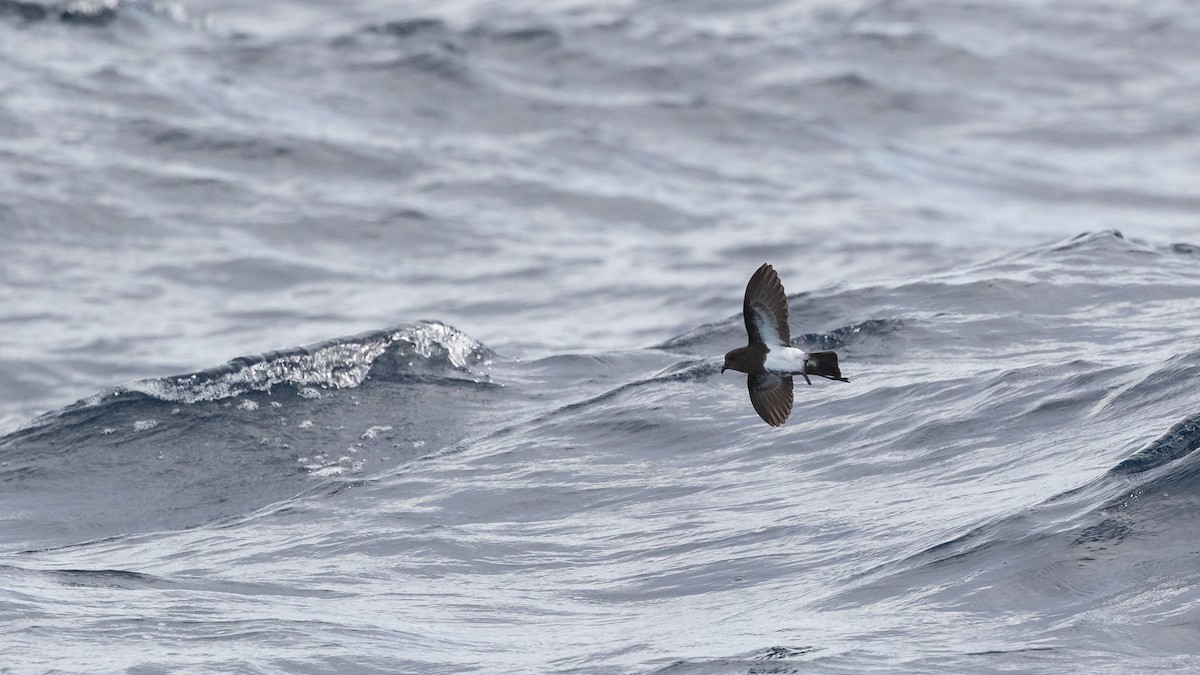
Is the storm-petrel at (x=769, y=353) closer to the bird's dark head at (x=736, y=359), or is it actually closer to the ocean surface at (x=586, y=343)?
the bird's dark head at (x=736, y=359)

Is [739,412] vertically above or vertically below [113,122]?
A: below

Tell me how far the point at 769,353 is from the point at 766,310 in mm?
200

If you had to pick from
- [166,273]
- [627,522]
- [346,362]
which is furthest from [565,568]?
[166,273]

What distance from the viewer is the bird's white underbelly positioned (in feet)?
24.8

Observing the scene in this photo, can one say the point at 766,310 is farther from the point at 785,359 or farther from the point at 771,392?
the point at 771,392

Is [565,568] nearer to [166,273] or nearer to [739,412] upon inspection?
[739,412]

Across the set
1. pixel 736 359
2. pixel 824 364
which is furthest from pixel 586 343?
pixel 824 364

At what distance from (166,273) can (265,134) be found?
496 cm

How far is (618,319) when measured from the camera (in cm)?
1644

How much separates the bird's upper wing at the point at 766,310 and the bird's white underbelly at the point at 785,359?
0.08 metres

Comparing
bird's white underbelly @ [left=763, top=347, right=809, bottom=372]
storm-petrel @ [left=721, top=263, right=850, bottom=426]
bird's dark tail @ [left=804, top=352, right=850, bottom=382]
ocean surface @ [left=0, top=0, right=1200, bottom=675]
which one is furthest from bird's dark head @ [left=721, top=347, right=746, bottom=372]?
ocean surface @ [left=0, top=0, right=1200, bottom=675]

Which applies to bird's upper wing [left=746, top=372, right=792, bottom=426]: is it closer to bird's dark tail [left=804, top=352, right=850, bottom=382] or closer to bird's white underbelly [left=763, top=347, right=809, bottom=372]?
bird's white underbelly [left=763, top=347, right=809, bottom=372]

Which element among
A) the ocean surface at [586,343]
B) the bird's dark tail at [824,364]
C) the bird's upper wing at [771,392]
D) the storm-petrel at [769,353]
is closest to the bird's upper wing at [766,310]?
the storm-petrel at [769,353]

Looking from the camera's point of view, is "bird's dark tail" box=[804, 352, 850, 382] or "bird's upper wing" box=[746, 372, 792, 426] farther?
"bird's upper wing" box=[746, 372, 792, 426]
